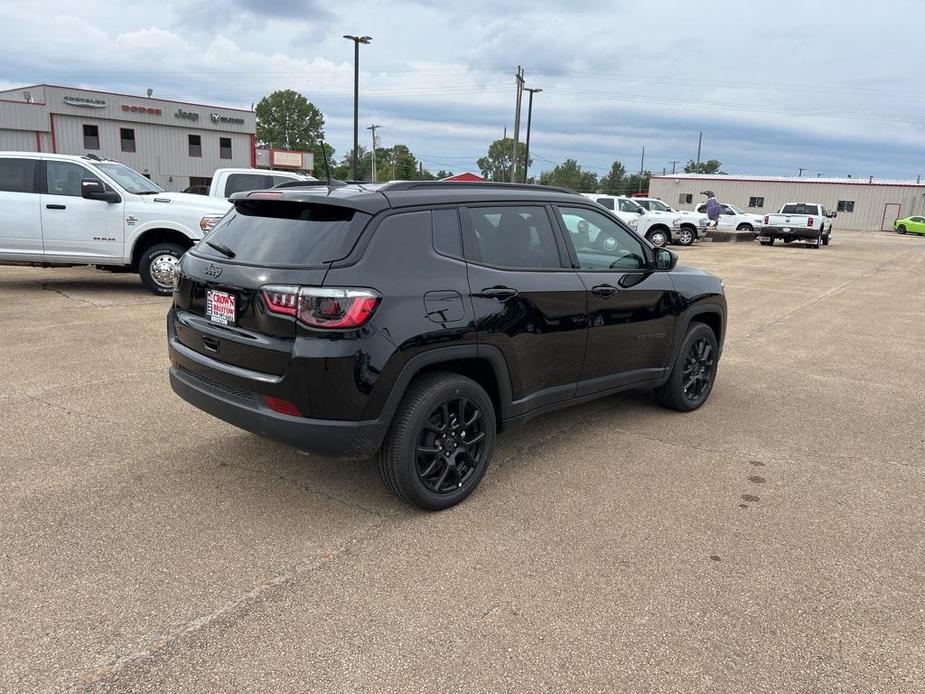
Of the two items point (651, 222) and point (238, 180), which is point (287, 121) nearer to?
point (651, 222)

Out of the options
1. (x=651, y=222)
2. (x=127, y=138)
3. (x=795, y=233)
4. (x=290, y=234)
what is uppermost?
(x=127, y=138)

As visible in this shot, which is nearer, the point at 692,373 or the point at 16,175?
the point at 692,373

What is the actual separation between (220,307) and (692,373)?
3.60 metres

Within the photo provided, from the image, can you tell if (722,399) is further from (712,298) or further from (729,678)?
(729,678)

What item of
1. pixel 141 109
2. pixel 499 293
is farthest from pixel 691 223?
pixel 141 109

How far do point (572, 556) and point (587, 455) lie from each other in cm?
133

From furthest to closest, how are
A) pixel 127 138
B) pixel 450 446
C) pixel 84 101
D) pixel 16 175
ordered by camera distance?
1. pixel 127 138
2. pixel 84 101
3. pixel 16 175
4. pixel 450 446

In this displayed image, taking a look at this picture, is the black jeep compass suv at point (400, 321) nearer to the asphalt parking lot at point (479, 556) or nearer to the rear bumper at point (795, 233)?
the asphalt parking lot at point (479, 556)

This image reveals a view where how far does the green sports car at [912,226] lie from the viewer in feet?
152

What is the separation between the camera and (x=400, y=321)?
331 cm

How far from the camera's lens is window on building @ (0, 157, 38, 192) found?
927 cm

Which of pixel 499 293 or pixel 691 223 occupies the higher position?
pixel 499 293

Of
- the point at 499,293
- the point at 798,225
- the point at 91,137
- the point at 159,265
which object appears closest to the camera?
the point at 499,293

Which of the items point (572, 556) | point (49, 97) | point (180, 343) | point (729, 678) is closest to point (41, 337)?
point (180, 343)
